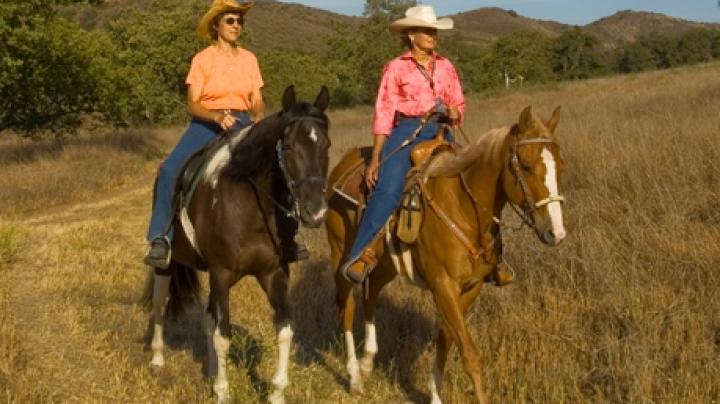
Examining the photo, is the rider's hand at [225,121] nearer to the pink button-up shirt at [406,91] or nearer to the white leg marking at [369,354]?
the pink button-up shirt at [406,91]

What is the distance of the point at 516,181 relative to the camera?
13.6 ft

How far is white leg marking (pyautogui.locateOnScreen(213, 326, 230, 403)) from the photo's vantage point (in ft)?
16.5

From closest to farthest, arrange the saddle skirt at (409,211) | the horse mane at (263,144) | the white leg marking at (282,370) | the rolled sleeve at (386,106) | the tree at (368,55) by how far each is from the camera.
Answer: the horse mane at (263,144) → the saddle skirt at (409,211) → the white leg marking at (282,370) → the rolled sleeve at (386,106) → the tree at (368,55)

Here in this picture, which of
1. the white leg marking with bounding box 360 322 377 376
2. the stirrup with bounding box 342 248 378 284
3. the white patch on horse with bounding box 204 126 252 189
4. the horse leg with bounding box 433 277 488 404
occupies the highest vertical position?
the white patch on horse with bounding box 204 126 252 189

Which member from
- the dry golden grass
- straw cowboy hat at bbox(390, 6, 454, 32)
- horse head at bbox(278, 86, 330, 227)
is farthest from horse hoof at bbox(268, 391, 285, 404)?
straw cowboy hat at bbox(390, 6, 454, 32)

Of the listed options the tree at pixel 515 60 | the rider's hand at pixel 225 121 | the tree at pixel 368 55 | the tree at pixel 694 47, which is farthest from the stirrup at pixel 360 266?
the tree at pixel 694 47

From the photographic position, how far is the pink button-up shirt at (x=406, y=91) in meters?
5.33

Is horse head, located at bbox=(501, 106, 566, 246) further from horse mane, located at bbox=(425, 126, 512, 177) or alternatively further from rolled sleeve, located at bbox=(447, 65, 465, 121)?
rolled sleeve, located at bbox=(447, 65, 465, 121)

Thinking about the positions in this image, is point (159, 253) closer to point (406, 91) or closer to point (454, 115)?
point (406, 91)

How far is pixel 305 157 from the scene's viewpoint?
4.31m

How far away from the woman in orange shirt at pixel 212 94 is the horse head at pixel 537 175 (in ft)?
7.96

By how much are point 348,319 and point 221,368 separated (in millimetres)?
1281

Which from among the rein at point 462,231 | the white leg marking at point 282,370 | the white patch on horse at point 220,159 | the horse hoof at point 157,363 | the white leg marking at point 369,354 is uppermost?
the white patch on horse at point 220,159

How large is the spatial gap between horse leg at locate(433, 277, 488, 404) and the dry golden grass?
0.59 m
